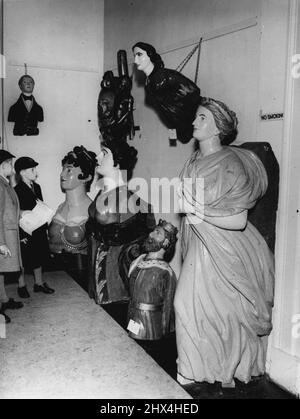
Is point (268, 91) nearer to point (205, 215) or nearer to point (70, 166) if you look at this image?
point (205, 215)

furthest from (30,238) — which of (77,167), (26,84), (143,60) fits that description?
(143,60)

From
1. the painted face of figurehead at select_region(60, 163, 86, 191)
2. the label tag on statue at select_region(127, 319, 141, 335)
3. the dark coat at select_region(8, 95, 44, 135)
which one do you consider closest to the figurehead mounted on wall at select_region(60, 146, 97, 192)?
the painted face of figurehead at select_region(60, 163, 86, 191)

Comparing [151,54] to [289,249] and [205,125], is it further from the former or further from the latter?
[289,249]

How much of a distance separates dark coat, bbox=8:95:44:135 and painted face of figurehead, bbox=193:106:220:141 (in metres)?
3.23

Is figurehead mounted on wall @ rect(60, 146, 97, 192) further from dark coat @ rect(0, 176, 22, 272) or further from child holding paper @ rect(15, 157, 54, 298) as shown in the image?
dark coat @ rect(0, 176, 22, 272)

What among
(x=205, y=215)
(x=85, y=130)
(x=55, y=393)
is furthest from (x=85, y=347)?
(x=85, y=130)

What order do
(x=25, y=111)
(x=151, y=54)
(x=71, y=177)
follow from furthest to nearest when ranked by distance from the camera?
(x=25, y=111) → (x=71, y=177) → (x=151, y=54)

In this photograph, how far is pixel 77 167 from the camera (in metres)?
5.21

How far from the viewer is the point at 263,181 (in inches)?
121

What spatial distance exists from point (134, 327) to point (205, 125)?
70.2 inches

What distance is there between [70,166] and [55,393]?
9.09 ft

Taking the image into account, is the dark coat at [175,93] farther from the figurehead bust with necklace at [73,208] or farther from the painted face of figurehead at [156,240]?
the figurehead bust with necklace at [73,208]

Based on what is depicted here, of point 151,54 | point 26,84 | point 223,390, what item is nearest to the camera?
point 223,390

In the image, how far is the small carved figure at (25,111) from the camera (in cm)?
→ 564
